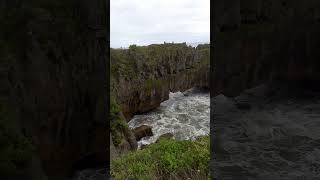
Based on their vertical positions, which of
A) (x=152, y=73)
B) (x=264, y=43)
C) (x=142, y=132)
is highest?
(x=264, y=43)

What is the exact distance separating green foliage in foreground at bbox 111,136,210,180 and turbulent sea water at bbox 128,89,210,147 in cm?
1098

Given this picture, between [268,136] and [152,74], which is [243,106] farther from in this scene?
[152,74]

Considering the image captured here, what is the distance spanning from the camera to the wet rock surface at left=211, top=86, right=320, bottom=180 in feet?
12.0

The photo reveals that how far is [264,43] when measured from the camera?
14.0 ft

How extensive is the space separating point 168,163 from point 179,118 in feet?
69.8

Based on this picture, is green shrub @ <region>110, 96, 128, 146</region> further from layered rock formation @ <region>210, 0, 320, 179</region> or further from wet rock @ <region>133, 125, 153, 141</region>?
layered rock formation @ <region>210, 0, 320, 179</region>

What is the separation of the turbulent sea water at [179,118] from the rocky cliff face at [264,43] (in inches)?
638

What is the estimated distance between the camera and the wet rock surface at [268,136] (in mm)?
3656
